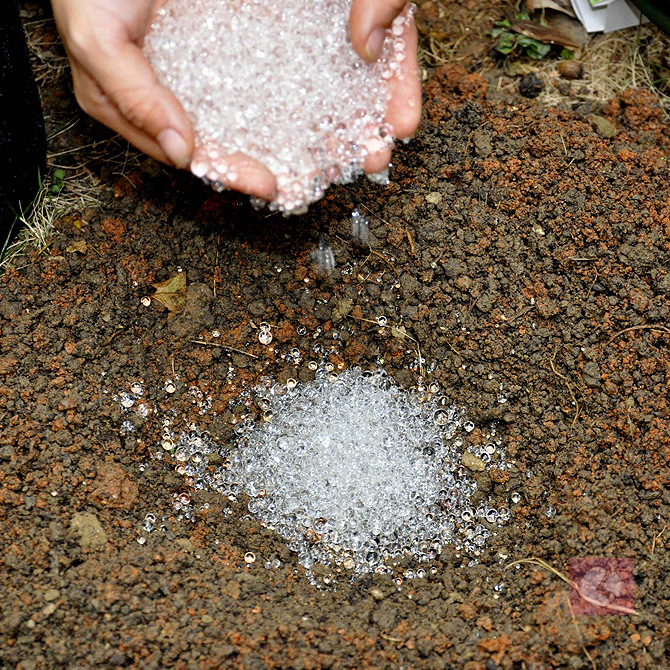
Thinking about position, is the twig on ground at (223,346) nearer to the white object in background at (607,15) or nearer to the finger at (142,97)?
the finger at (142,97)

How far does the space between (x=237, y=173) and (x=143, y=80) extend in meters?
0.29

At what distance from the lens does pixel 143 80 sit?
1.50 m

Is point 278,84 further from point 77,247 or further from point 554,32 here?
point 554,32

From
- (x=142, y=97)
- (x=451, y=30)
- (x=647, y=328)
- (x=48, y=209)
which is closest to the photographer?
(x=142, y=97)

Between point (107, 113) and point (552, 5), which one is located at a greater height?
point (552, 5)

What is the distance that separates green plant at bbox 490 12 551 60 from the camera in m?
2.05

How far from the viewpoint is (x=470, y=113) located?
6.15 ft

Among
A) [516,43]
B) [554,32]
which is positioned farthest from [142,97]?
[554,32]

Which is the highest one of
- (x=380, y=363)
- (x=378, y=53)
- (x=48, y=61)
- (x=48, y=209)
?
(x=378, y=53)

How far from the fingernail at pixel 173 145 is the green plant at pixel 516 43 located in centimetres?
108

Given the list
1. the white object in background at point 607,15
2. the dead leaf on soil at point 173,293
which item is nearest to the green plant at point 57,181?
the dead leaf on soil at point 173,293

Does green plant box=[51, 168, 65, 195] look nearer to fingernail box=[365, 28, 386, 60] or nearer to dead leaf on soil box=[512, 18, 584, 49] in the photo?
fingernail box=[365, 28, 386, 60]

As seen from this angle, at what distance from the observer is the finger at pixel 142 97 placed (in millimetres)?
1496

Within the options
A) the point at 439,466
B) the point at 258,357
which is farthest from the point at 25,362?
the point at 439,466
